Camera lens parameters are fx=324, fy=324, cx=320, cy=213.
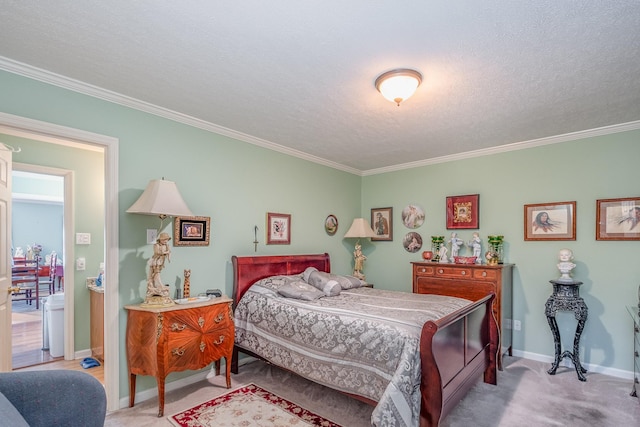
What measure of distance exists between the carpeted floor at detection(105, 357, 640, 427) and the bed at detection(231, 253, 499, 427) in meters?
0.19

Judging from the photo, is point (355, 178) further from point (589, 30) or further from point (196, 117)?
point (589, 30)

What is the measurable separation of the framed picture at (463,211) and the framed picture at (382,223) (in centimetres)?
91

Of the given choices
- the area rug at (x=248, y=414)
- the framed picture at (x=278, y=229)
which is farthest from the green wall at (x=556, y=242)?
the area rug at (x=248, y=414)

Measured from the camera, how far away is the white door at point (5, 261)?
8.03 feet

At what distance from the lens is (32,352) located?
3.88 m

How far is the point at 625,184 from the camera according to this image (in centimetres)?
329

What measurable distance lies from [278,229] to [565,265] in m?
3.17

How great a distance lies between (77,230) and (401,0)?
13.6 feet

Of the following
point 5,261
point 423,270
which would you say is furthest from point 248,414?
point 423,270

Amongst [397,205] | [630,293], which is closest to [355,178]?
[397,205]

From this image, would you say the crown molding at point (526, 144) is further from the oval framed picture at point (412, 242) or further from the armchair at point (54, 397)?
the armchair at point (54, 397)

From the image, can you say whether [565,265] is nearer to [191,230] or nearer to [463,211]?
[463,211]

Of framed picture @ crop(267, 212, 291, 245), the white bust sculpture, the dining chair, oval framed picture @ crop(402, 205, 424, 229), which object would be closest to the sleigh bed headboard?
framed picture @ crop(267, 212, 291, 245)

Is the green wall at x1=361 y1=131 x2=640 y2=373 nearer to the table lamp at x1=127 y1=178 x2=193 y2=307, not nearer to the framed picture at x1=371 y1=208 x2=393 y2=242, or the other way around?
the framed picture at x1=371 y1=208 x2=393 y2=242
